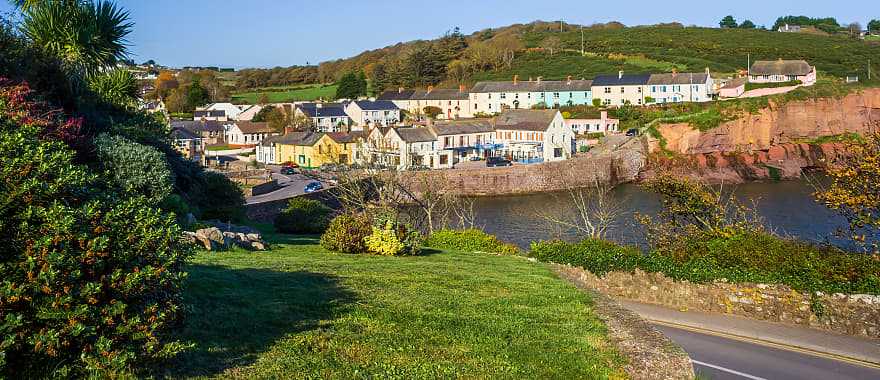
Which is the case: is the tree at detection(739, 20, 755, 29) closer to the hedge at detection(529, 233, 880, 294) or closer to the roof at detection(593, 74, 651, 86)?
the roof at detection(593, 74, 651, 86)

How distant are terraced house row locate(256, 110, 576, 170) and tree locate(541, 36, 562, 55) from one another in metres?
65.1

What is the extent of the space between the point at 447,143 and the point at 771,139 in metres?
34.8

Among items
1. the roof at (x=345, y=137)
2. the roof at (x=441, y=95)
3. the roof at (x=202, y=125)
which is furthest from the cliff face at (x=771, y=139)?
the roof at (x=202, y=125)

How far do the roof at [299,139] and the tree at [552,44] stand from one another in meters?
75.5

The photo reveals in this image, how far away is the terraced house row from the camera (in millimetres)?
71625

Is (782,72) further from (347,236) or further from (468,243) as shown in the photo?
(347,236)

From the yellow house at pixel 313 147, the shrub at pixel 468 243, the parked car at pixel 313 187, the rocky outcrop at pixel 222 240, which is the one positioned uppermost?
the yellow house at pixel 313 147

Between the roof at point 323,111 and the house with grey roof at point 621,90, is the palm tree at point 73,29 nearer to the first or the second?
the roof at point 323,111

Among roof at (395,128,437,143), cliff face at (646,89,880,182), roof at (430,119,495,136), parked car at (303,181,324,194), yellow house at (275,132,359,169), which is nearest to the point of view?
parked car at (303,181,324,194)

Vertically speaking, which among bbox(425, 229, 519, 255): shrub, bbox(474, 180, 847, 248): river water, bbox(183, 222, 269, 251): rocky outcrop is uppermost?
bbox(183, 222, 269, 251): rocky outcrop

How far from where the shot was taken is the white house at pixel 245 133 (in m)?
89.6

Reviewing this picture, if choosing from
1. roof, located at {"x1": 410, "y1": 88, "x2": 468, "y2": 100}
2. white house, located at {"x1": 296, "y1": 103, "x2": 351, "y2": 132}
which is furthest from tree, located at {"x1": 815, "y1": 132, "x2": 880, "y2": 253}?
roof, located at {"x1": 410, "y1": 88, "x2": 468, "y2": 100}

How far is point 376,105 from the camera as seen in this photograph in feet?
334

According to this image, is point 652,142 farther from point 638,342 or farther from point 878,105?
point 638,342
